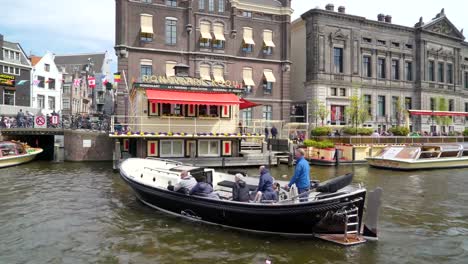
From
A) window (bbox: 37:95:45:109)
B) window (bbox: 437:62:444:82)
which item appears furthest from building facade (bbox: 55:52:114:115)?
window (bbox: 437:62:444:82)

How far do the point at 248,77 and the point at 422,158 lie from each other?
19.6 m

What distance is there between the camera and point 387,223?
1195 centimetres

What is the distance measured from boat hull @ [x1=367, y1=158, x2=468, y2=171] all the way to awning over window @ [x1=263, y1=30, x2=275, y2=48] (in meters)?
18.2

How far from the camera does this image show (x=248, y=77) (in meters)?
40.2

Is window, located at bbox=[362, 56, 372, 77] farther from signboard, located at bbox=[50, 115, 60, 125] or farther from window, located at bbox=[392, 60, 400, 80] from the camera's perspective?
signboard, located at bbox=[50, 115, 60, 125]

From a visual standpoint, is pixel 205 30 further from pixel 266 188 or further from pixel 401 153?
pixel 266 188

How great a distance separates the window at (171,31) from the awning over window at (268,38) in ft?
32.3

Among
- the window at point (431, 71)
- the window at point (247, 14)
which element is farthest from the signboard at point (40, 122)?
the window at point (431, 71)

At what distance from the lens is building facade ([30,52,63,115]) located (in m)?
53.3

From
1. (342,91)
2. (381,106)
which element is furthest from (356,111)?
(381,106)

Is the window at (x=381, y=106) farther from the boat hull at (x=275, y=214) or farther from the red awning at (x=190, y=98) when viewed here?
the boat hull at (x=275, y=214)

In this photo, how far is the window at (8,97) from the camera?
47.8 metres

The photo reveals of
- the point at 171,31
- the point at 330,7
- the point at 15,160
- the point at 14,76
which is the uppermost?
the point at 330,7

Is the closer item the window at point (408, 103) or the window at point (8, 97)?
the window at point (408, 103)
